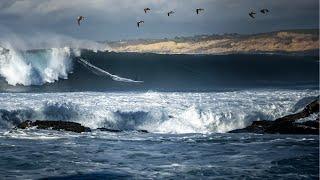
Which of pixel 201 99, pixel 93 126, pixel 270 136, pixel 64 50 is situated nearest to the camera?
pixel 270 136

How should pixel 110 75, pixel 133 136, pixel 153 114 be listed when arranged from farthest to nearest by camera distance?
pixel 110 75 < pixel 153 114 < pixel 133 136

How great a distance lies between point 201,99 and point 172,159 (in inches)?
881

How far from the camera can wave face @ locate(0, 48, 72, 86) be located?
55622 millimetres

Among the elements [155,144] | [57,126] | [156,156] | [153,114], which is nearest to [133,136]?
[155,144]

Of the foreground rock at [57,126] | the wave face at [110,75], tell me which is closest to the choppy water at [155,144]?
the foreground rock at [57,126]

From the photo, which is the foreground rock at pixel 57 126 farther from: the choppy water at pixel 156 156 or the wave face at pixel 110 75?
the wave face at pixel 110 75

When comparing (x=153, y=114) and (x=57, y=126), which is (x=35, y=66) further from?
(x=57, y=126)

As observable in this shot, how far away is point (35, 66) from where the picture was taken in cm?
6072

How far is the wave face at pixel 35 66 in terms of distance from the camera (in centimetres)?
5562

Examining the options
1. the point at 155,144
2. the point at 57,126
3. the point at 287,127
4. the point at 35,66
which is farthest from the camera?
the point at 35,66

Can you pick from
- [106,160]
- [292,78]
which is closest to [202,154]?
[106,160]

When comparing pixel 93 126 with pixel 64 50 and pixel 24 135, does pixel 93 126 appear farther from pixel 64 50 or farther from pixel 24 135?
pixel 64 50

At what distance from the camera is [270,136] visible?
78.9 feet

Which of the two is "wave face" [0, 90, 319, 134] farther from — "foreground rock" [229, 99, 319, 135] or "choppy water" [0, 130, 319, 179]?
"choppy water" [0, 130, 319, 179]
